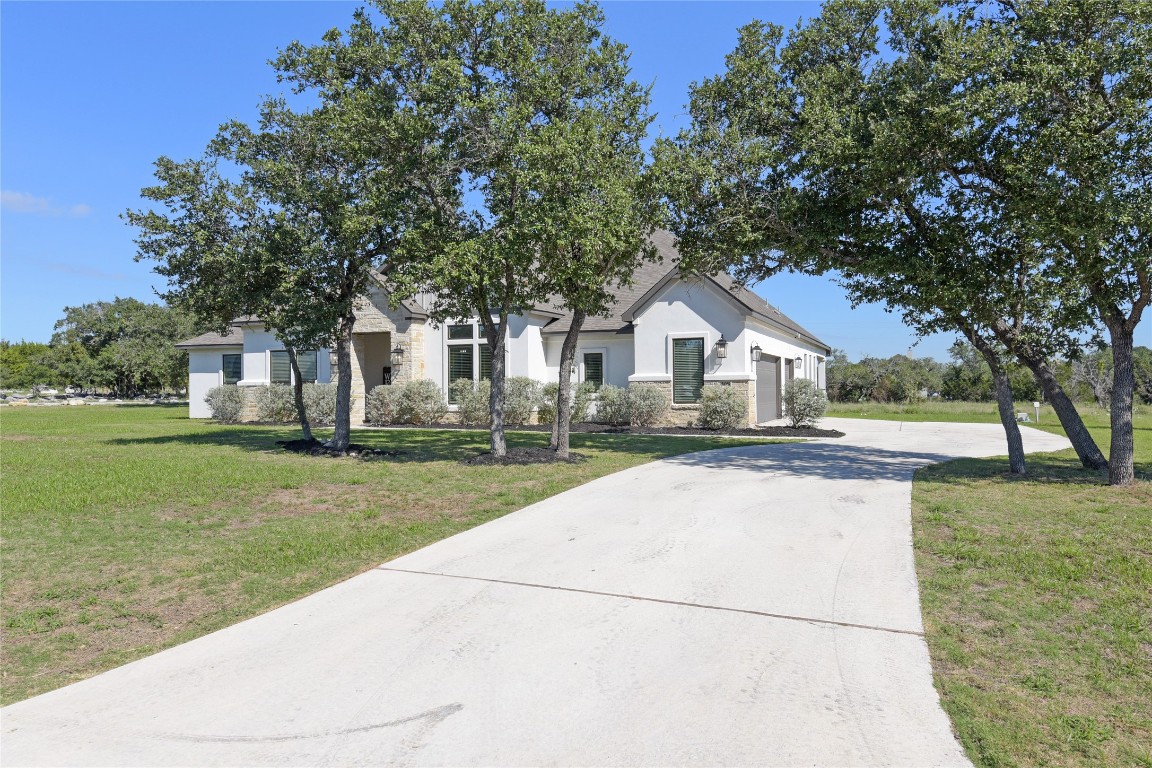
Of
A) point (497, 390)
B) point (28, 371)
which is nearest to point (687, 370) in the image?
point (497, 390)

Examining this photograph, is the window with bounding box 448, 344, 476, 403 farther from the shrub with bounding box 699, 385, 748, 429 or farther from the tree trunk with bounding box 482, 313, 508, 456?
the tree trunk with bounding box 482, 313, 508, 456

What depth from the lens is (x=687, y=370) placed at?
21.4 meters

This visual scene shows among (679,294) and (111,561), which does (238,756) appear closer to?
(111,561)

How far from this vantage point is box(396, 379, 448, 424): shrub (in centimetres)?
2284

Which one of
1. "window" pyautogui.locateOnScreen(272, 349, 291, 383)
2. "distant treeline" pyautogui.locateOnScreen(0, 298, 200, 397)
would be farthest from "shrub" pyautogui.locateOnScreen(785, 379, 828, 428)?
"distant treeline" pyautogui.locateOnScreen(0, 298, 200, 397)

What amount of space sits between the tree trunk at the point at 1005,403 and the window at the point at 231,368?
2660cm

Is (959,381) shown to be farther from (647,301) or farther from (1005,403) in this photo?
(1005,403)

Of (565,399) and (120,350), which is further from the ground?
(120,350)

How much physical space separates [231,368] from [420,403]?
11051 mm

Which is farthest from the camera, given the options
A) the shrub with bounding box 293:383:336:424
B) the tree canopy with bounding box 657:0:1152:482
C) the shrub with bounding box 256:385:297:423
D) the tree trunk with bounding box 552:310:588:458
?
the shrub with bounding box 256:385:297:423

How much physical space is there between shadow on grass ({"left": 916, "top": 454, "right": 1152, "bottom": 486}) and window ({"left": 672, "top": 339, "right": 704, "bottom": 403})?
8.85 m

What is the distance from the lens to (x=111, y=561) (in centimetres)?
656

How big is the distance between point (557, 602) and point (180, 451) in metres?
12.7

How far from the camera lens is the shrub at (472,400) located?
22.2 meters
